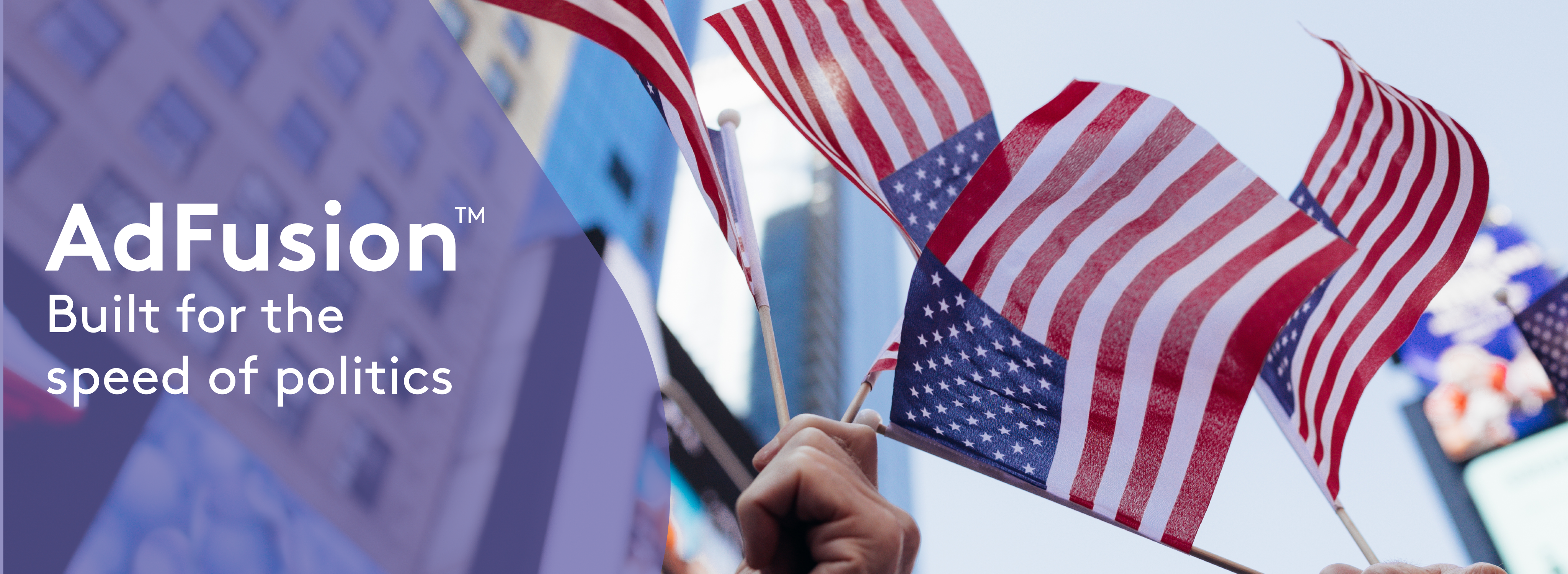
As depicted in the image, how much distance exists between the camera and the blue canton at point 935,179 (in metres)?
4.36

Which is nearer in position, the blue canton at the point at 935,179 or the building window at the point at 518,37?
the blue canton at the point at 935,179

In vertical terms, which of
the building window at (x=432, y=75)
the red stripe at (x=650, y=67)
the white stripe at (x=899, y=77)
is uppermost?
the white stripe at (x=899, y=77)

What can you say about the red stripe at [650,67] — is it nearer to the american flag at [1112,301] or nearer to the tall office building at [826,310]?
the american flag at [1112,301]

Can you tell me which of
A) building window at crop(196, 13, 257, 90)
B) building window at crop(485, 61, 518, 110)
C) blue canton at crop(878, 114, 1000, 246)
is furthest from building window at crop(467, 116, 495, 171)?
blue canton at crop(878, 114, 1000, 246)

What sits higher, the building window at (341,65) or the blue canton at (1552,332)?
the blue canton at (1552,332)

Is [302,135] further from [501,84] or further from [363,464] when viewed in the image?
[501,84]

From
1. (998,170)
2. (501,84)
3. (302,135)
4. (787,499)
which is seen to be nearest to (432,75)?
(501,84)

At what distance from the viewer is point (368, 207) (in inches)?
1283

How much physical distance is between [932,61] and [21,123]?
81.5 feet

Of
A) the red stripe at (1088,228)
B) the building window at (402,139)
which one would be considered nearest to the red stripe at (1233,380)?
the red stripe at (1088,228)

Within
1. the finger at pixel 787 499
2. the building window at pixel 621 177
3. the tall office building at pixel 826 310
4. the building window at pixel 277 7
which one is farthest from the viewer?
the tall office building at pixel 826 310

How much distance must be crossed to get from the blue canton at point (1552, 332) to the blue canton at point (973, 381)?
6574mm

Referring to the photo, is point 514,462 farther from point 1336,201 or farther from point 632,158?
point 632,158

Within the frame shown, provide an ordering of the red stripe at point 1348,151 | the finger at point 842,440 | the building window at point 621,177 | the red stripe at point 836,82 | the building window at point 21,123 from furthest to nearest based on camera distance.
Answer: the building window at point 621,177 < the building window at point 21,123 < the red stripe at point 1348,151 < the red stripe at point 836,82 < the finger at point 842,440
